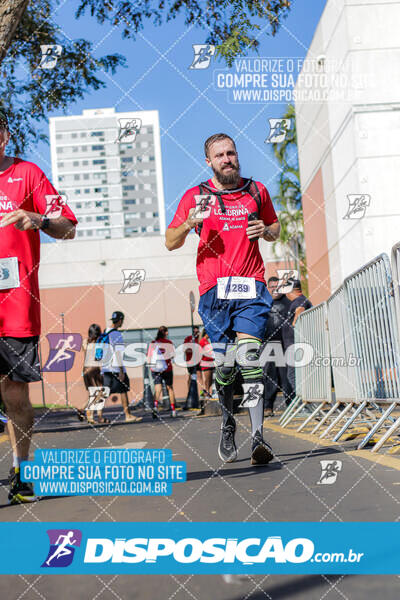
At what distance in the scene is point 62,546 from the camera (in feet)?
7.61

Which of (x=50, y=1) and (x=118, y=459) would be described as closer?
(x=118, y=459)

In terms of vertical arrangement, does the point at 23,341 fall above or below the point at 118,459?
above

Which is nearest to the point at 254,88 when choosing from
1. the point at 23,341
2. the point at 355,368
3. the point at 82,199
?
the point at 355,368

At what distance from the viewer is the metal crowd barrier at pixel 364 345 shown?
4980mm

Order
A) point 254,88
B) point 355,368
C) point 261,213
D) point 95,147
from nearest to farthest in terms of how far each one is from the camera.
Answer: point 261,213, point 355,368, point 254,88, point 95,147

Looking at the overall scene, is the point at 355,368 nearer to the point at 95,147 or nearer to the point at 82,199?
the point at 95,147

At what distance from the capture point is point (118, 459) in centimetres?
456

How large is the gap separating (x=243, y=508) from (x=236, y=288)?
1.92m

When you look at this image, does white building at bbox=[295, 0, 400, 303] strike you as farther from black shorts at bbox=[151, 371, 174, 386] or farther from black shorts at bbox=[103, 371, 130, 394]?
black shorts at bbox=[103, 371, 130, 394]

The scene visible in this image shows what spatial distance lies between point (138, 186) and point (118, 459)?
115317 mm

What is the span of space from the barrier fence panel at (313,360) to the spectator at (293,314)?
0.51m

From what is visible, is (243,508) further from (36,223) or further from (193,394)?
(193,394)

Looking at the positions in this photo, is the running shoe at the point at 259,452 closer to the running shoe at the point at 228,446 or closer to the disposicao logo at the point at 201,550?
the running shoe at the point at 228,446

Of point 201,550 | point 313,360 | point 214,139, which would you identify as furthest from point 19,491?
point 313,360
